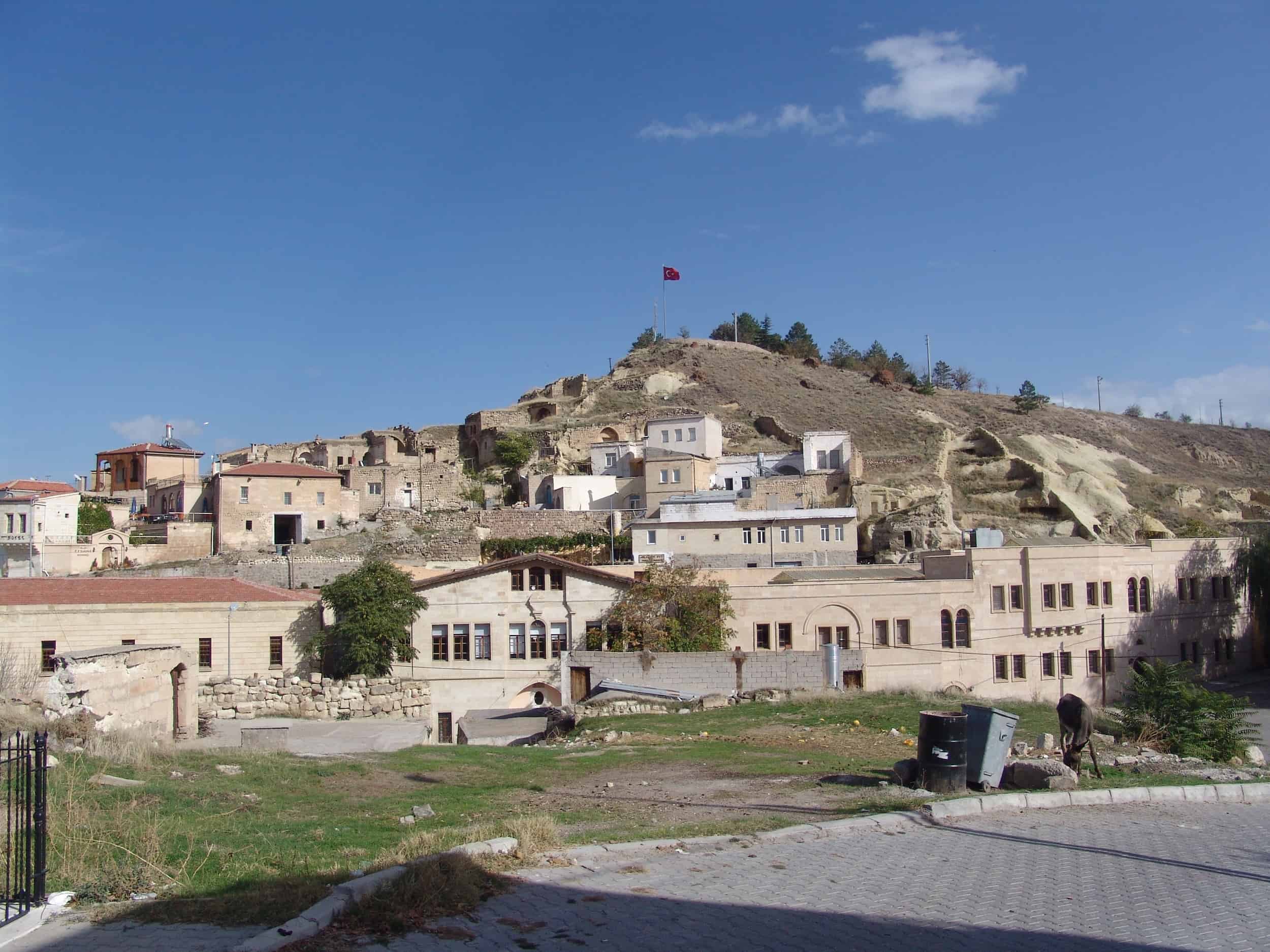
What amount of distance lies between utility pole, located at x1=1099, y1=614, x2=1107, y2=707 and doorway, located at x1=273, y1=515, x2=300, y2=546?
1632 inches

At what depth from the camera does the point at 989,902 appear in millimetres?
8781

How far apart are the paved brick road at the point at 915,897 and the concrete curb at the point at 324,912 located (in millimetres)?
639

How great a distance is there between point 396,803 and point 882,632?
2448 cm

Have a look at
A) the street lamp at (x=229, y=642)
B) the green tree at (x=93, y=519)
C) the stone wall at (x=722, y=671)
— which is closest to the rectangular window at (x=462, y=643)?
the stone wall at (x=722, y=671)

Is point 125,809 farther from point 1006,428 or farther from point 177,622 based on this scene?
point 1006,428

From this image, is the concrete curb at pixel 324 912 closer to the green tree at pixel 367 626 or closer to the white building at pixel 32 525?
the green tree at pixel 367 626

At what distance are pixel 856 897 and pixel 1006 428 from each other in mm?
82976

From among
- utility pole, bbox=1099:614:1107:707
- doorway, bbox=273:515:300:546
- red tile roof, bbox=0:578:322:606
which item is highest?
doorway, bbox=273:515:300:546

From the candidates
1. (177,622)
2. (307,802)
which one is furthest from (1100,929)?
(177,622)

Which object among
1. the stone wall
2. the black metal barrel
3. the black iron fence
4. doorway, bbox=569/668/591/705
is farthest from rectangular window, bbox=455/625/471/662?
the black iron fence

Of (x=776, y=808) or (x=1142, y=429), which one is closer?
(x=776, y=808)

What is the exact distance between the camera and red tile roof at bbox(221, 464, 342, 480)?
5688 cm

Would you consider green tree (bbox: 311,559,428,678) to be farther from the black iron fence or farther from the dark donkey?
the black iron fence

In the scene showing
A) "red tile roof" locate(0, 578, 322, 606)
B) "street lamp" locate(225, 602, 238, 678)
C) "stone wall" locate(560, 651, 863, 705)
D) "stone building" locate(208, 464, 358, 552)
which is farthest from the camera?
"stone building" locate(208, 464, 358, 552)
